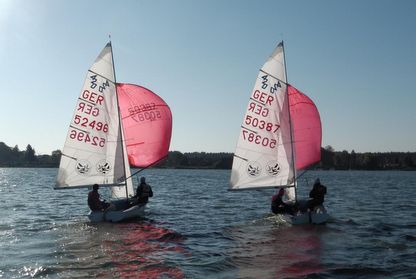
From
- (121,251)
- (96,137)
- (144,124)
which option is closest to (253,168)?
(144,124)

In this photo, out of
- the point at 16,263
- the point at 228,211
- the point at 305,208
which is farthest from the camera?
the point at 228,211

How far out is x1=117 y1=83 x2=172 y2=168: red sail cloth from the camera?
24172 millimetres

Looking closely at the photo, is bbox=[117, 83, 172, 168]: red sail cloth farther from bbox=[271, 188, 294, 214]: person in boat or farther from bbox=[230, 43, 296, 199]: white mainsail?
bbox=[271, 188, 294, 214]: person in boat

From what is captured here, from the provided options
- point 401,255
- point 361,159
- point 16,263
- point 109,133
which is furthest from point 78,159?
point 361,159

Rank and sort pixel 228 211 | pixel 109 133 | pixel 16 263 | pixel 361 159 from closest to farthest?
1. pixel 16 263
2. pixel 109 133
3. pixel 228 211
4. pixel 361 159

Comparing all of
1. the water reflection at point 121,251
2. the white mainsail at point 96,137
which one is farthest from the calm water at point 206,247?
the white mainsail at point 96,137

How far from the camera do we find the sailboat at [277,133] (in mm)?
23125

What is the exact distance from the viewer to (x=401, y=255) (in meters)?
16.5

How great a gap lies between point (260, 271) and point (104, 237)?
7358mm

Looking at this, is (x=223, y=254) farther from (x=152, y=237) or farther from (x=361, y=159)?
(x=361, y=159)

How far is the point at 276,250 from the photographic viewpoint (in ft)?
55.7

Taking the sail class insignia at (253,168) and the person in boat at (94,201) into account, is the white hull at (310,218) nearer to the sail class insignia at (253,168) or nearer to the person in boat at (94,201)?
the sail class insignia at (253,168)

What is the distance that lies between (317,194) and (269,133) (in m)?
3.69

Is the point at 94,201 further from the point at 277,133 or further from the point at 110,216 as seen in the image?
the point at 277,133
